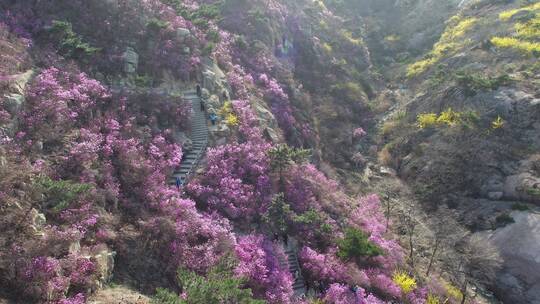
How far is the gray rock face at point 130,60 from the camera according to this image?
28.7 metres

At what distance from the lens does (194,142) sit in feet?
91.0

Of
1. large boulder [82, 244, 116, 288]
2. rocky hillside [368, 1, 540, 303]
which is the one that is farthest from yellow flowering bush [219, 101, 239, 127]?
rocky hillside [368, 1, 540, 303]

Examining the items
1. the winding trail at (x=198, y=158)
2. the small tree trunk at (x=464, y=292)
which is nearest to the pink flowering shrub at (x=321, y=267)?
the winding trail at (x=198, y=158)

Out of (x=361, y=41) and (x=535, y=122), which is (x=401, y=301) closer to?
(x=535, y=122)

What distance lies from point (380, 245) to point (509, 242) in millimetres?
8619

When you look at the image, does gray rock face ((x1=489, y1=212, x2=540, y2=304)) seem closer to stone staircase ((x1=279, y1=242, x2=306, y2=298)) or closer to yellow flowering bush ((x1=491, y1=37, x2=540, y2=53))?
stone staircase ((x1=279, y1=242, x2=306, y2=298))

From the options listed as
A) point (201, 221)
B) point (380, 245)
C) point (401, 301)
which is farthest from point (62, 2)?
point (401, 301)

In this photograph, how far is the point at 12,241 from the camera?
49.1ft

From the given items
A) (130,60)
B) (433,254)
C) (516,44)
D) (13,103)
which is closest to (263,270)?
(433,254)

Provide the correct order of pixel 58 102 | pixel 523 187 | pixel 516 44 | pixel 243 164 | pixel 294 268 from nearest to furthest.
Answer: pixel 58 102, pixel 294 268, pixel 243 164, pixel 523 187, pixel 516 44

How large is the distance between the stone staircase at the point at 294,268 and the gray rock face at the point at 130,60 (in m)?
15.2

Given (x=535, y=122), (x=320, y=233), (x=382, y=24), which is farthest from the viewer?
(x=382, y=24)

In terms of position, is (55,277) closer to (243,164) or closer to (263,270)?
(263,270)

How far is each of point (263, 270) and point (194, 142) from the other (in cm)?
1018
